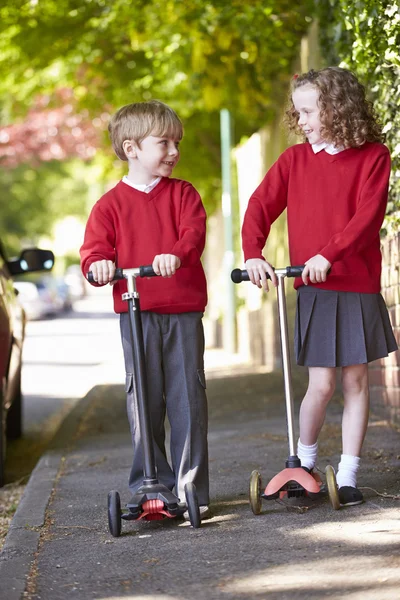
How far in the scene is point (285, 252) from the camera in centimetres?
1248

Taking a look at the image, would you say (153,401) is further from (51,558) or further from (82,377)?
(82,377)

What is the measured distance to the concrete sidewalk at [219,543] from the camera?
12.2ft

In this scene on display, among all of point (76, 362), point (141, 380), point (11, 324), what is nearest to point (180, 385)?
point (141, 380)

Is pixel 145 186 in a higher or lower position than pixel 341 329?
higher

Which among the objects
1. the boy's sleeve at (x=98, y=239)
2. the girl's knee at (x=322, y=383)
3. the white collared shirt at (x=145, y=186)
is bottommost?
the girl's knee at (x=322, y=383)

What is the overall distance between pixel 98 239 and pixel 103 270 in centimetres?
27

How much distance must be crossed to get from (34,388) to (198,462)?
9.20 m

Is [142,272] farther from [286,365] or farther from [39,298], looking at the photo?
[39,298]

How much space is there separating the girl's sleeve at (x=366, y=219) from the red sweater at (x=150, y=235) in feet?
1.87

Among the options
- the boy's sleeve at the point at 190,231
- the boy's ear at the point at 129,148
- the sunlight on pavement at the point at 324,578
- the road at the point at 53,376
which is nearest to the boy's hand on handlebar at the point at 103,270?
the boy's sleeve at the point at 190,231

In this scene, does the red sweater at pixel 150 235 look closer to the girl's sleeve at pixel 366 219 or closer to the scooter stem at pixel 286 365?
the scooter stem at pixel 286 365

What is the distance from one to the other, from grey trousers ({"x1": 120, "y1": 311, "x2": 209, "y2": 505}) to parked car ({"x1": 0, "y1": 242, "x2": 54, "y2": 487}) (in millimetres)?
2055

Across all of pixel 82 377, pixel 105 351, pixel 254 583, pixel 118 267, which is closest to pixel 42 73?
pixel 82 377

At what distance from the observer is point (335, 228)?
4.76 m
